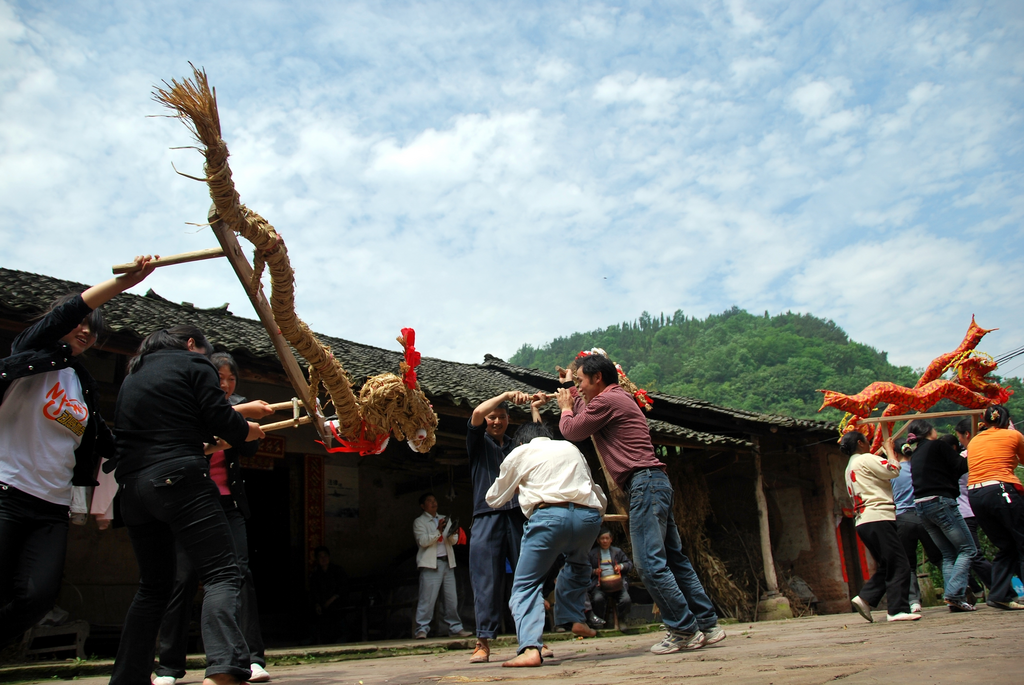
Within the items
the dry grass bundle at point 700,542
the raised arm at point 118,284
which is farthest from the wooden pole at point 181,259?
the dry grass bundle at point 700,542

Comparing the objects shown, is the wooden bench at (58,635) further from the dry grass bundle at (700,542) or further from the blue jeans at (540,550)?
the dry grass bundle at (700,542)

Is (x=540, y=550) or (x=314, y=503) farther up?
(x=314, y=503)

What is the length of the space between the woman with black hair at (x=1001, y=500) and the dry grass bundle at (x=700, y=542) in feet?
19.3

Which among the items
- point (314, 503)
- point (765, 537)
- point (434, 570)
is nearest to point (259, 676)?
point (434, 570)

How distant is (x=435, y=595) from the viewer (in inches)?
336

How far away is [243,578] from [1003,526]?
→ 5649 mm

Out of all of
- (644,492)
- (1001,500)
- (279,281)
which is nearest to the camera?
(279,281)

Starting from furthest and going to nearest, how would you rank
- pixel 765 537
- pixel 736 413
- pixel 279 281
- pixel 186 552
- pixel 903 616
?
pixel 736 413 < pixel 765 537 < pixel 903 616 < pixel 279 281 < pixel 186 552

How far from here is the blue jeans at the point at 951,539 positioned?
6141 millimetres

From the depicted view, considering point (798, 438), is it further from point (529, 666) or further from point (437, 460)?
point (529, 666)

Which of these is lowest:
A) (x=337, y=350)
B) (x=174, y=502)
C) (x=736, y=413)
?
(x=174, y=502)

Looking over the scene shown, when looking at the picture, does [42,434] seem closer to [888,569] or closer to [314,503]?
[888,569]

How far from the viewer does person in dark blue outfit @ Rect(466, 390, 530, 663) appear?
14.5 feet

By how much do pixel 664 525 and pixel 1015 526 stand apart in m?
3.39
